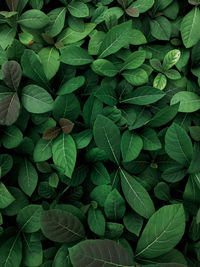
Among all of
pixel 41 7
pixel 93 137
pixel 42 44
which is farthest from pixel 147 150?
pixel 41 7

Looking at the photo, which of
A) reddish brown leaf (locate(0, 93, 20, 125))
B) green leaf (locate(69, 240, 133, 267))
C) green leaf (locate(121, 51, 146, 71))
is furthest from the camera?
green leaf (locate(121, 51, 146, 71))

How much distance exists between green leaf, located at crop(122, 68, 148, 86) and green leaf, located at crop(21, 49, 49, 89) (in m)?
0.32

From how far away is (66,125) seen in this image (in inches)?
38.8

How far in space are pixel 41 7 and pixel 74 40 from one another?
182 millimetres

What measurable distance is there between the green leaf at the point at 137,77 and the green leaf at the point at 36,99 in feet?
1.03

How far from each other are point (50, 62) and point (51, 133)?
10.8 inches

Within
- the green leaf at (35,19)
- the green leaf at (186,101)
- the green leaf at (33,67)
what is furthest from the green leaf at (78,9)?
the green leaf at (186,101)

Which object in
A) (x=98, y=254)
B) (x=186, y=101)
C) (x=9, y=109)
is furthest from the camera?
(x=186, y=101)

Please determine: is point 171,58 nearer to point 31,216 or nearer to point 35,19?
point 35,19

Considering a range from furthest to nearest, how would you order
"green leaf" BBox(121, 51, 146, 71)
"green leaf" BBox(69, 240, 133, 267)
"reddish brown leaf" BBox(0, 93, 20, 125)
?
1. "green leaf" BBox(121, 51, 146, 71)
2. "reddish brown leaf" BBox(0, 93, 20, 125)
3. "green leaf" BBox(69, 240, 133, 267)

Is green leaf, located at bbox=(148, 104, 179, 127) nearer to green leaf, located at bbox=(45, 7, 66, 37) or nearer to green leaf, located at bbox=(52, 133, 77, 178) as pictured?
green leaf, located at bbox=(52, 133, 77, 178)

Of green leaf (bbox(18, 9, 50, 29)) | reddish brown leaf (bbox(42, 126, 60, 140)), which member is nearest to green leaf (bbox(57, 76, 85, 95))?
reddish brown leaf (bbox(42, 126, 60, 140))

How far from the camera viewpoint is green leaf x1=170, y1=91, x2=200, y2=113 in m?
1.03

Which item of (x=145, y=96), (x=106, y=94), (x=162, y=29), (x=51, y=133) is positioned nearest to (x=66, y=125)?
(x=51, y=133)
